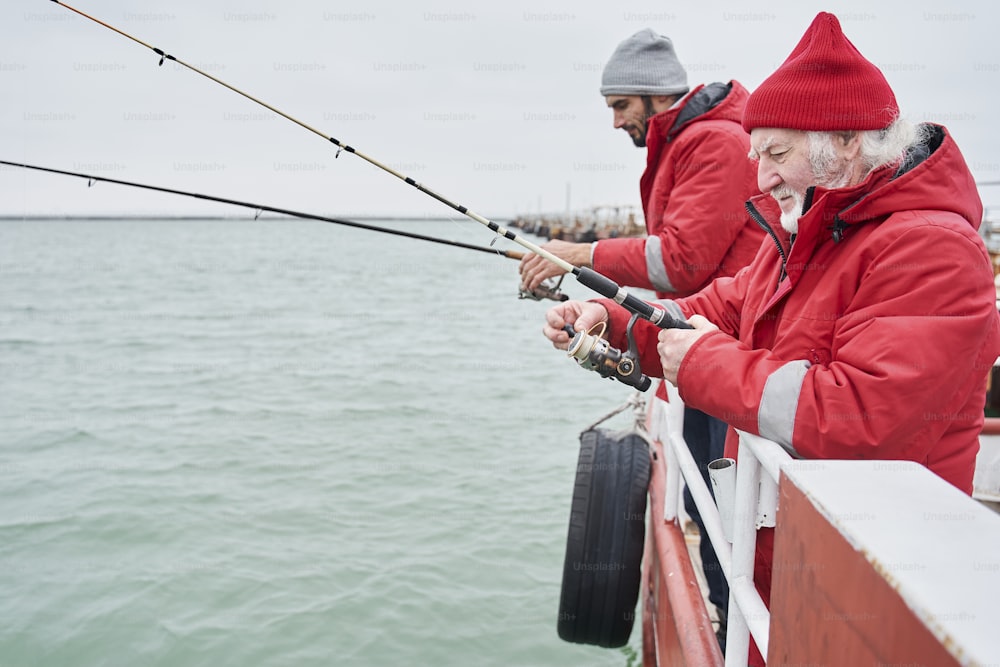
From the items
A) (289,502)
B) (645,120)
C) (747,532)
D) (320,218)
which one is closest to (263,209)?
(320,218)

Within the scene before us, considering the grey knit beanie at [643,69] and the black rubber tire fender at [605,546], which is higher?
the grey knit beanie at [643,69]

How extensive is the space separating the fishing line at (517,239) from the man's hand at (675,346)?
0.17 m

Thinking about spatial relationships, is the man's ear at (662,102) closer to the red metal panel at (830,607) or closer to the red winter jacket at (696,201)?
the red winter jacket at (696,201)

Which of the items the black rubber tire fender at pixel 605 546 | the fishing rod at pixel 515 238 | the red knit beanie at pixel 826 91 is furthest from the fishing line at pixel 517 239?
the black rubber tire fender at pixel 605 546

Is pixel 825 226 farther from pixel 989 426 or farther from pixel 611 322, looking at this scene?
pixel 989 426

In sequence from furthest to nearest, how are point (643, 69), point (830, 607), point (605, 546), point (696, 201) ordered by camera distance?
point (605, 546)
point (643, 69)
point (696, 201)
point (830, 607)

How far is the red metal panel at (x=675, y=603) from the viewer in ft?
8.57

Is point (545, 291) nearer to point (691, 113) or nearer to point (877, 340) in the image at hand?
point (691, 113)

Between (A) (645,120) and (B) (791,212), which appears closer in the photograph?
(B) (791,212)

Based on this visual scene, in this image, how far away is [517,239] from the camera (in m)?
2.94

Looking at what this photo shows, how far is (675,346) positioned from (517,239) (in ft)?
3.32

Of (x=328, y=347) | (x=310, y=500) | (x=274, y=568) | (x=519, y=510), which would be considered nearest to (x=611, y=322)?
(x=274, y=568)

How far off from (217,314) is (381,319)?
15.6 feet

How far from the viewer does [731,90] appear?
3.39 m
